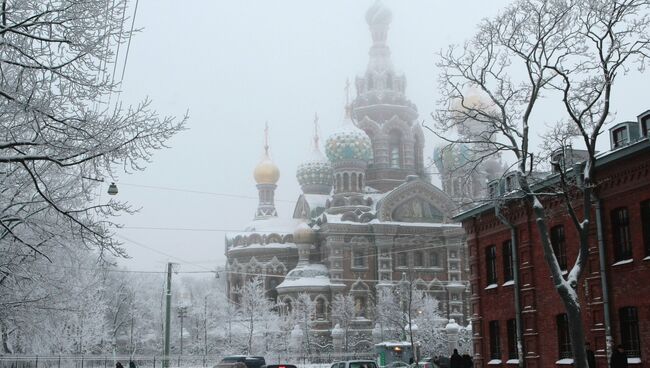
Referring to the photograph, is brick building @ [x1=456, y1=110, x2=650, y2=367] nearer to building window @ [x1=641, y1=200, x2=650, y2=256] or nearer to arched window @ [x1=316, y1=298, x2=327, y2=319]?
building window @ [x1=641, y1=200, x2=650, y2=256]

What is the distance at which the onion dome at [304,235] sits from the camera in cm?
6719

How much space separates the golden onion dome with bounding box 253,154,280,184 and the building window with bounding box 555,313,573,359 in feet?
185

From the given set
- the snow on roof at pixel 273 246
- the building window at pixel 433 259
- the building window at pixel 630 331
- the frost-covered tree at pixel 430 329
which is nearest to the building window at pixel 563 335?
the building window at pixel 630 331

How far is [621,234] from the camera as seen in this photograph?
2214 cm

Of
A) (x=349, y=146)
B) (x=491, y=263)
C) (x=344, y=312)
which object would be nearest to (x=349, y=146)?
(x=349, y=146)

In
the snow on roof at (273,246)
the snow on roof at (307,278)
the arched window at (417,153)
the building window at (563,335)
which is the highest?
the arched window at (417,153)

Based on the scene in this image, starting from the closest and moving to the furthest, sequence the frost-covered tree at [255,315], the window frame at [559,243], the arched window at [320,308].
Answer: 1. the window frame at [559,243]
2. the frost-covered tree at [255,315]
3. the arched window at [320,308]

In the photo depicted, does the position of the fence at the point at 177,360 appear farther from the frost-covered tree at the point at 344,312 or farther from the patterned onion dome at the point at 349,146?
the patterned onion dome at the point at 349,146

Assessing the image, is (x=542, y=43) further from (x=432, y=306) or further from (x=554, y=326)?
(x=432, y=306)

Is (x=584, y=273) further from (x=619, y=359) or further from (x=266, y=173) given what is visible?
(x=266, y=173)

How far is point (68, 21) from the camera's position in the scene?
1057 centimetres

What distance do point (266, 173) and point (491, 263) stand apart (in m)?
51.6

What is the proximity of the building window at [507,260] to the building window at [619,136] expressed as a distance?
5.98 m


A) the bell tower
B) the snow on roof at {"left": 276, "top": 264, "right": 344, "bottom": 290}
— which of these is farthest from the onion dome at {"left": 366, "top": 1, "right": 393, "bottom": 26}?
the snow on roof at {"left": 276, "top": 264, "right": 344, "bottom": 290}
